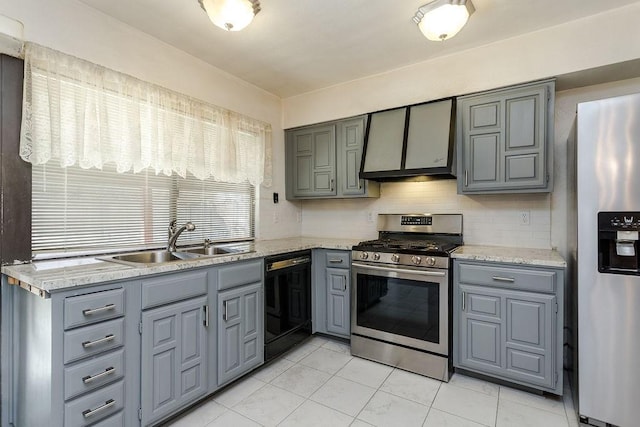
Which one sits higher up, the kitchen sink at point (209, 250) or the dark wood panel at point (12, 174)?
the dark wood panel at point (12, 174)

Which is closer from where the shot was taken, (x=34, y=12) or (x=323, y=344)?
(x=34, y=12)

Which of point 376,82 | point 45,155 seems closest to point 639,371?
point 376,82

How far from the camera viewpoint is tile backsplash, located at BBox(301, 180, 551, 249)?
8.54 feet

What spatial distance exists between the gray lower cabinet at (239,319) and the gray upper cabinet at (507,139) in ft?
6.02

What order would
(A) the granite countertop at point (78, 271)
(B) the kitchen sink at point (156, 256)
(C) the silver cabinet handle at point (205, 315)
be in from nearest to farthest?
(A) the granite countertop at point (78, 271)
(C) the silver cabinet handle at point (205, 315)
(B) the kitchen sink at point (156, 256)

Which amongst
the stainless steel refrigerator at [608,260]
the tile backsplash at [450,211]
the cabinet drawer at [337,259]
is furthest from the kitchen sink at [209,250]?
the stainless steel refrigerator at [608,260]

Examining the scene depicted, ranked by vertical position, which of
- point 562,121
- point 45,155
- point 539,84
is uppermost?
point 539,84

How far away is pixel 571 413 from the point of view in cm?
194

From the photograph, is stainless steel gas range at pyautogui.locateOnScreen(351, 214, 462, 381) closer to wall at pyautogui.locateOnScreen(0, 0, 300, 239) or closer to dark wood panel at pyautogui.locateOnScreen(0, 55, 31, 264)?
wall at pyautogui.locateOnScreen(0, 0, 300, 239)

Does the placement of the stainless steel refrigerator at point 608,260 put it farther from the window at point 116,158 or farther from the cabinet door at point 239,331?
the window at point 116,158

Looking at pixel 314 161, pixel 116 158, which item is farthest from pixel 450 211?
pixel 116 158

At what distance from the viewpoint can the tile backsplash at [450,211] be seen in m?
2.60

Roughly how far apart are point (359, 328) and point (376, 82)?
Result: 228 cm

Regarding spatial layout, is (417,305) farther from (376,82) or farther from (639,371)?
(376,82)
